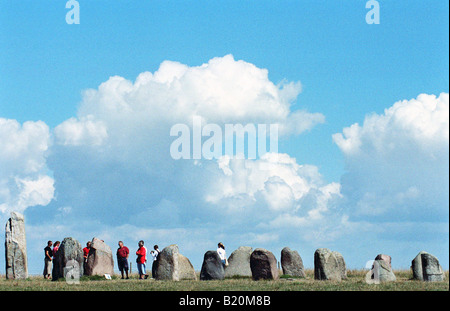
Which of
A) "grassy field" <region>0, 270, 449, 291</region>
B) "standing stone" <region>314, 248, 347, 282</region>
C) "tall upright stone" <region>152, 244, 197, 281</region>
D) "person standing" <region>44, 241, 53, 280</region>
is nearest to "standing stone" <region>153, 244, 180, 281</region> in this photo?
"tall upright stone" <region>152, 244, 197, 281</region>

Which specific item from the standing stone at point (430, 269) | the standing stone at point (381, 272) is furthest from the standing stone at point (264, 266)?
the standing stone at point (430, 269)

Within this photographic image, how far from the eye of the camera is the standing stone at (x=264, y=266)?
33875mm

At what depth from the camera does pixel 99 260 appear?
3650cm

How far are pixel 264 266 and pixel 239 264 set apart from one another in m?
4.19

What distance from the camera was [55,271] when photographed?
3469 centimetres

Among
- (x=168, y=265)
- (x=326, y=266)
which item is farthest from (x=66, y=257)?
(x=326, y=266)

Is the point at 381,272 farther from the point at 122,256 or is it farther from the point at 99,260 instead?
the point at 99,260

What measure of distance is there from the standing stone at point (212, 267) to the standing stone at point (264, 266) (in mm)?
1885

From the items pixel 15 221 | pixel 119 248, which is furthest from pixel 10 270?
pixel 119 248

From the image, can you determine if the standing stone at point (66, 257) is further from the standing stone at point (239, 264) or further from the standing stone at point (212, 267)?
the standing stone at point (239, 264)

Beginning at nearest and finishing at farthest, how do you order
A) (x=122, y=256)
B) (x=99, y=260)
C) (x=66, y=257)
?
1. (x=66, y=257)
2. (x=99, y=260)
3. (x=122, y=256)

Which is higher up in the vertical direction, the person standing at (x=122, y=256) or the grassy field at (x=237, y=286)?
the person standing at (x=122, y=256)
